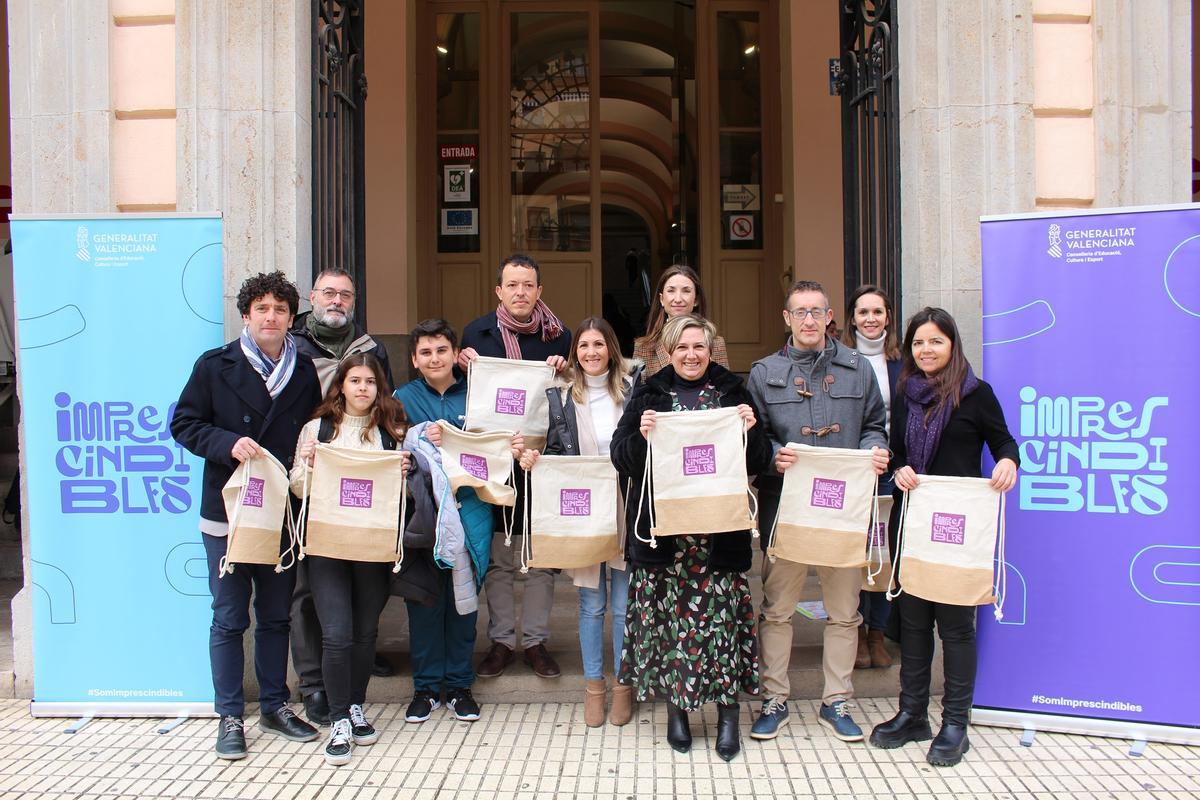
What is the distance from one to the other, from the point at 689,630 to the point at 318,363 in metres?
2.14

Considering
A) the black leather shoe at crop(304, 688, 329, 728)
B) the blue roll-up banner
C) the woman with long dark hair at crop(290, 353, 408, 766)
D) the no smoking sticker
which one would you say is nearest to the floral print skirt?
the woman with long dark hair at crop(290, 353, 408, 766)

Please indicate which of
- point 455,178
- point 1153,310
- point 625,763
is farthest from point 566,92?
point 625,763

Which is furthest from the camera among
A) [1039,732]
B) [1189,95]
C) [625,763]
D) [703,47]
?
[703,47]

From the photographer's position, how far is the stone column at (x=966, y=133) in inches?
190

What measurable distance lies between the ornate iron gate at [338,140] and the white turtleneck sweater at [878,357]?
9.38 feet

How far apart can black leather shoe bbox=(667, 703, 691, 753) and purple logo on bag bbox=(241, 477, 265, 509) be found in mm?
1999

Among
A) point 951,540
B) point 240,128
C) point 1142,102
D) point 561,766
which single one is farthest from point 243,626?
point 1142,102

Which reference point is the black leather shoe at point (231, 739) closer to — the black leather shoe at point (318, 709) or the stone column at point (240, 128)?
the black leather shoe at point (318, 709)

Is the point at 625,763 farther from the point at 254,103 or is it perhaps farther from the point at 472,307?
the point at 472,307

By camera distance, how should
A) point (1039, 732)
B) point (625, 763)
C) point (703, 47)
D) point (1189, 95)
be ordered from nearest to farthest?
point (625, 763) → point (1039, 732) → point (1189, 95) → point (703, 47)

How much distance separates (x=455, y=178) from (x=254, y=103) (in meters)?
4.76

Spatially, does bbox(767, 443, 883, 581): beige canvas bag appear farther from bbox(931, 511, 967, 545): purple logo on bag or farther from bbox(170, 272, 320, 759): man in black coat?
bbox(170, 272, 320, 759): man in black coat

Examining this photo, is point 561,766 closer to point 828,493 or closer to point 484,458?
point 484,458

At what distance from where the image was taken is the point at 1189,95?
191 inches
